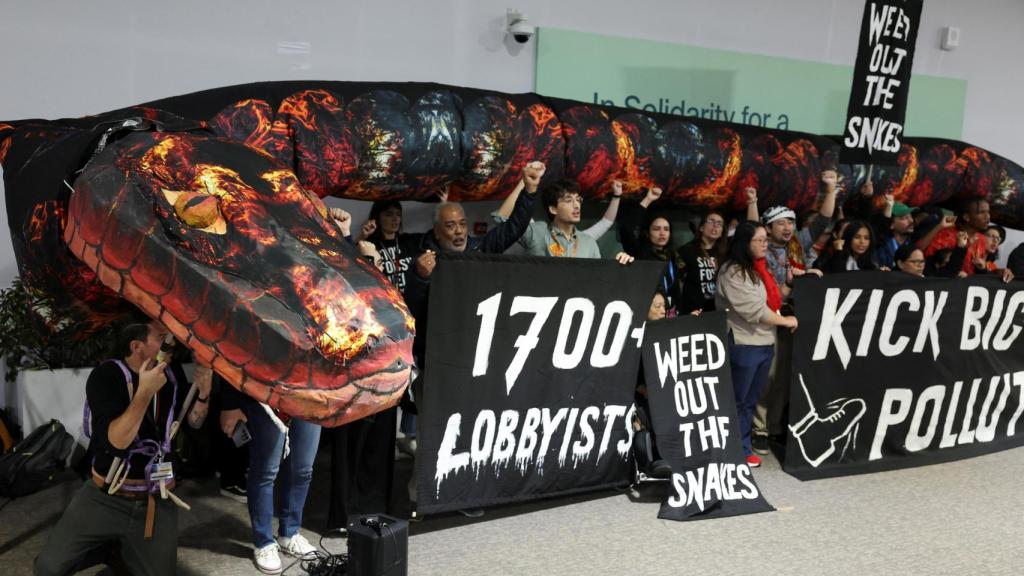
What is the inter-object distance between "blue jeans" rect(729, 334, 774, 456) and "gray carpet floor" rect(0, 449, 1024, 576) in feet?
1.31

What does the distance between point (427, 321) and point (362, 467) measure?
0.72 metres

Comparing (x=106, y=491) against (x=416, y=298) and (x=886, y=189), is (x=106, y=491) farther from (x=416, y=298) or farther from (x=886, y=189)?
(x=886, y=189)

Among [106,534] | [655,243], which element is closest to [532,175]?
[655,243]

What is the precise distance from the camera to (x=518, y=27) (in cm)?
566

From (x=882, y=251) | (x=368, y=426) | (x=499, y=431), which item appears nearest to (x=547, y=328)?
(x=499, y=431)

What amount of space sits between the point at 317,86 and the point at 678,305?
2477mm

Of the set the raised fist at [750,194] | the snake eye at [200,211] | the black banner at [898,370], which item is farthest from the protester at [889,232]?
the snake eye at [200,211]

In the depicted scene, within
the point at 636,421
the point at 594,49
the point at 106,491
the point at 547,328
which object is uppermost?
the point at 594,49

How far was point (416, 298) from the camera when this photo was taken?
3.75m

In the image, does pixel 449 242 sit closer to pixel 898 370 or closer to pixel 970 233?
pixel 898 370

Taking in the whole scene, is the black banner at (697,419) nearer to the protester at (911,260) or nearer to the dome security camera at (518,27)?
the protester at (911,260)

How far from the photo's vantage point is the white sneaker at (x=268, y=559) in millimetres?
3453

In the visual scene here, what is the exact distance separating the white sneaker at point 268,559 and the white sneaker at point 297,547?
112 millimetres

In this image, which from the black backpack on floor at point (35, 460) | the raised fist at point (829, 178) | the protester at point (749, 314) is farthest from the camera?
the raised fist at point (829, 178)
